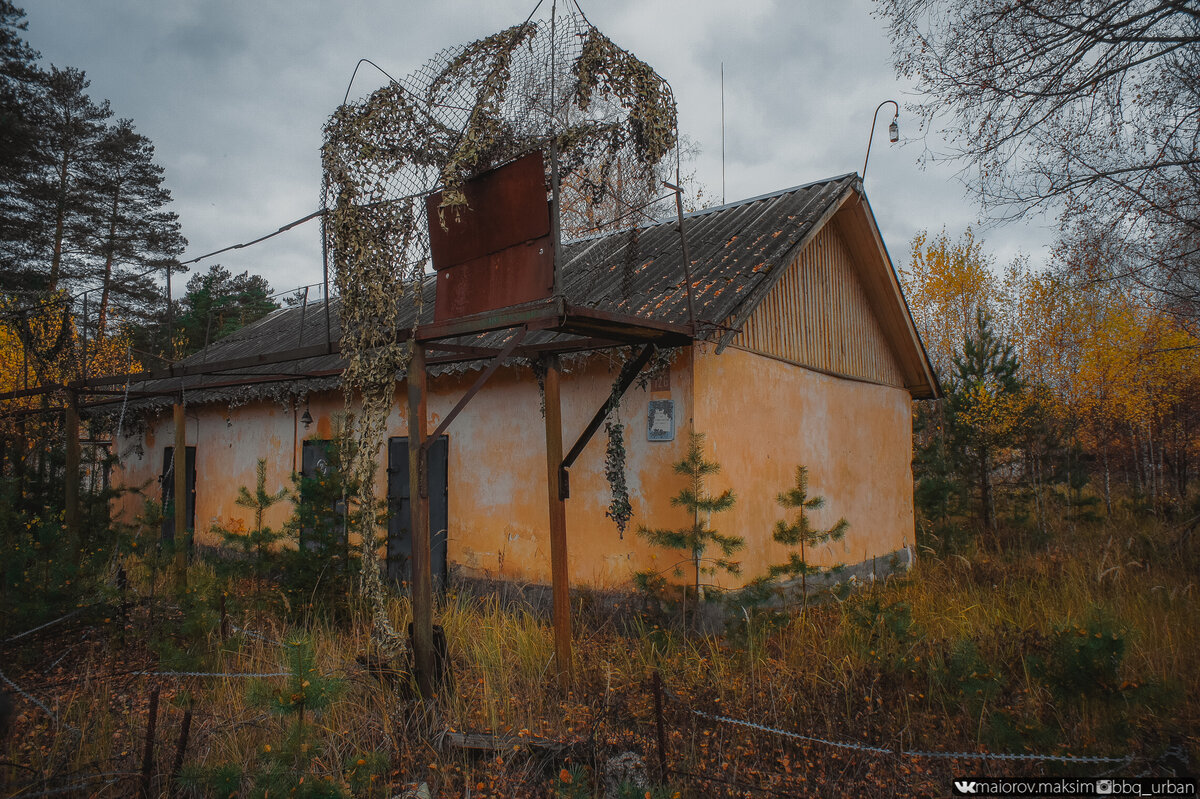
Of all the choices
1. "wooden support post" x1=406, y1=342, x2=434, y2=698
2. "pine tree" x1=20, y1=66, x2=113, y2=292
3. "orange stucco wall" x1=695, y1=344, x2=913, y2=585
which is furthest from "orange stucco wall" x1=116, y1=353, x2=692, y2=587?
"pine tree" x1=20, y1=66, x2=113, y2=292

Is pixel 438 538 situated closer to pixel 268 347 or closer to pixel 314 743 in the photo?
pixel 314 743

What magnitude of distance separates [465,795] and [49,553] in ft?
16.7

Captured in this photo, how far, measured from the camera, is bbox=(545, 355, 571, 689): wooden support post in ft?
17.2

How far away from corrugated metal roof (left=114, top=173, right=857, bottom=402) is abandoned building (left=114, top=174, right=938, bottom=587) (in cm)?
3

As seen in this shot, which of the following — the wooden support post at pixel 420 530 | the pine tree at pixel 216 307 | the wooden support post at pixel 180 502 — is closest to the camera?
the wooden support post at pixel 420 530

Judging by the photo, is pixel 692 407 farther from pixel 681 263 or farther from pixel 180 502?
pixel 180 502

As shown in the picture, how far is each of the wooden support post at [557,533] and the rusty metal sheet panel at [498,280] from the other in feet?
2.21

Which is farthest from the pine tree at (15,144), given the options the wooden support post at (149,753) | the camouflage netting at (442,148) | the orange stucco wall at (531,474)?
the wooden support post at (149,753)

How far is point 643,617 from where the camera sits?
656cm

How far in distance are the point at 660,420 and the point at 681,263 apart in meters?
2.28

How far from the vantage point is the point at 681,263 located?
26.7 feet

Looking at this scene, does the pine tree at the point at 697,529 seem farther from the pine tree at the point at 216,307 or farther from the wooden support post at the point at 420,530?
the pine tree at the point at 216,307

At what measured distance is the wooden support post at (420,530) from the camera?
191 inches

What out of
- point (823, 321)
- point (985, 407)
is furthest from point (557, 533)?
point (985, 407)
